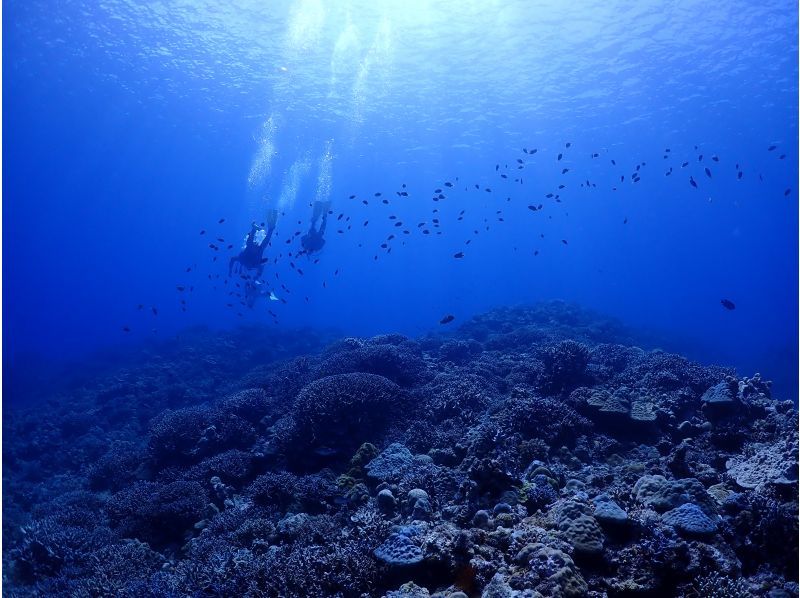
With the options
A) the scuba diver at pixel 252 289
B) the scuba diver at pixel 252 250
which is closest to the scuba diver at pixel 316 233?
the scuba diver at pixel 252 250

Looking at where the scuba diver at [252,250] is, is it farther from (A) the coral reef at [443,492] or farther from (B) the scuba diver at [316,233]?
(A) the coral reef at [443,492]

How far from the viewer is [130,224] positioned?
130 m

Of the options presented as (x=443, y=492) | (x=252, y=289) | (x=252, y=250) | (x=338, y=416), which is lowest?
(x=443, y=492)

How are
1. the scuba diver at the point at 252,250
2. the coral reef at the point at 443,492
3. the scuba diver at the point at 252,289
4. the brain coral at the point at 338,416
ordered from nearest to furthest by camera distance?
1. the coral reef at the point at 443,492
2. the brain coral at the point at 338,416
3. the scuba diver at the point at 252,250
4. the scuba diver at the point at 252,289

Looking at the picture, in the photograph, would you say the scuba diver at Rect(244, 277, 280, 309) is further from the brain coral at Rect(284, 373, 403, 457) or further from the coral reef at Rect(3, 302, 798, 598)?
the brain coral at Rect(284, 373, 403, 457)

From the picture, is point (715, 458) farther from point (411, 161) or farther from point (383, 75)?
point (411, 161)

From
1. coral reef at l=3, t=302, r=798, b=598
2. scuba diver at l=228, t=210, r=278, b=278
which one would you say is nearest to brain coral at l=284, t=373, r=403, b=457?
coral reef at l=3, t=302, r=798, b=598

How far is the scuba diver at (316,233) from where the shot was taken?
22.3 m

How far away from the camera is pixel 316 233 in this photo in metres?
23.2

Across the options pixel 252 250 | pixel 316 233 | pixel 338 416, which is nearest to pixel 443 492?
pixel 338 416

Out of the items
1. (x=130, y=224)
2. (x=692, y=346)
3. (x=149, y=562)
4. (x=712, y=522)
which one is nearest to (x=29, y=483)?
(x=149, y=562)

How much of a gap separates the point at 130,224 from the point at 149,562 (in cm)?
14495

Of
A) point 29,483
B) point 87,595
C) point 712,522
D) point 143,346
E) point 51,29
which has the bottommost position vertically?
point 87,595

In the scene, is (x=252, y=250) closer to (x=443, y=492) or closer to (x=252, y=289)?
(x=252, y=289)
